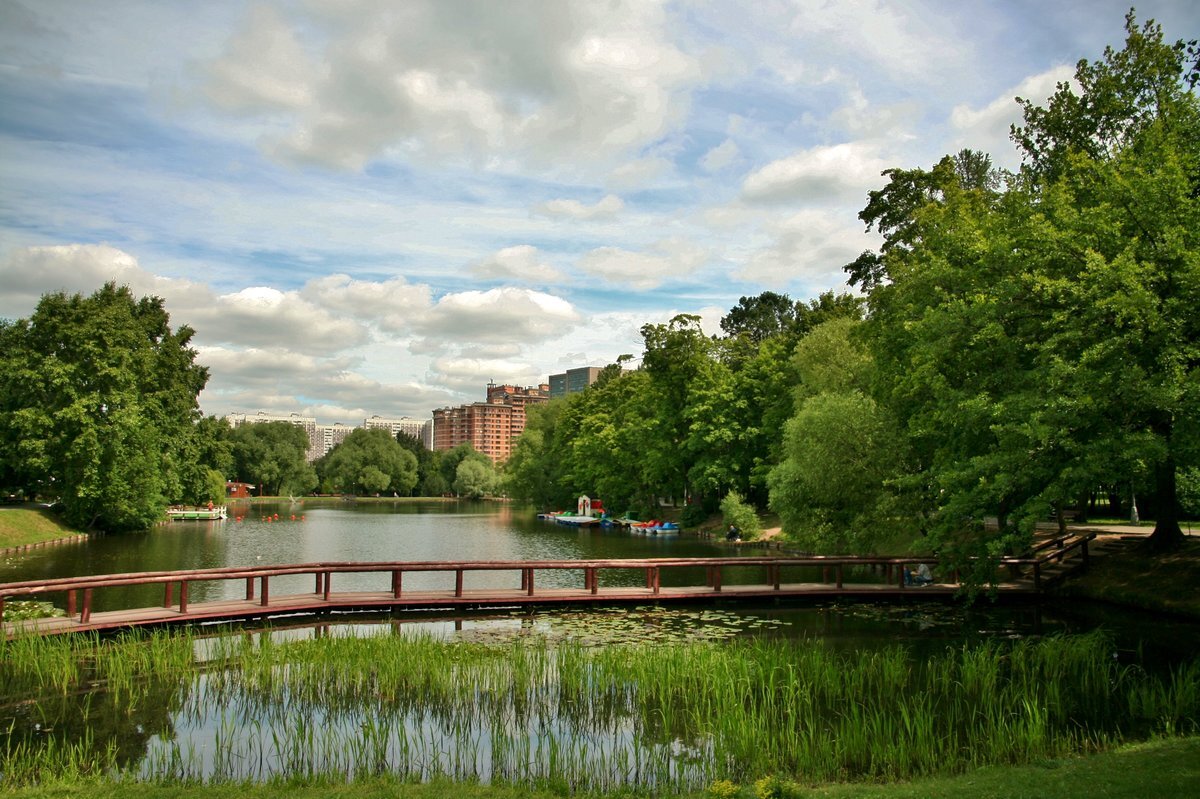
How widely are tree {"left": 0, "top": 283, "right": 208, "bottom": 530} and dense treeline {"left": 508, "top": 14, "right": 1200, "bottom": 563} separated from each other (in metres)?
38.2

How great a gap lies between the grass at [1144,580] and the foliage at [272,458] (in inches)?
4493

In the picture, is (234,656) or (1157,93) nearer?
(234,656)

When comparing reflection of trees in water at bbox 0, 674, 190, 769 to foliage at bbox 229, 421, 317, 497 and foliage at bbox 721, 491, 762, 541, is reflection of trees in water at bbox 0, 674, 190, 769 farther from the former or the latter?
foliage at bbox 229, 421, 317, 497

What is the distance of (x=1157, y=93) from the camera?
23.5 meters

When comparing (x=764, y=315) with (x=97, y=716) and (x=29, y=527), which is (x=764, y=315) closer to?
(x=29, y=527)

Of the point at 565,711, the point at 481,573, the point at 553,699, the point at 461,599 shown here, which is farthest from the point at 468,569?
the point at 565,711

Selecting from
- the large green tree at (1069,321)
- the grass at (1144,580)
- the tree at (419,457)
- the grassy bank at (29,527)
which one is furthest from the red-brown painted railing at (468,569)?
the tree at (419,457)

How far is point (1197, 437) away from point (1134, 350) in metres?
2.28

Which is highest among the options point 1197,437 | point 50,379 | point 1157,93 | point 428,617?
point 1157,93

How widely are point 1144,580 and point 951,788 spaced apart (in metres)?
18.5

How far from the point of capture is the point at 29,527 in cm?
4428

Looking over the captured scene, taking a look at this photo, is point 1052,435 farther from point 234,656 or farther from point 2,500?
point 2,500

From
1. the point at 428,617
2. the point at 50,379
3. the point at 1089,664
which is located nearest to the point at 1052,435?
the point at 1089,664

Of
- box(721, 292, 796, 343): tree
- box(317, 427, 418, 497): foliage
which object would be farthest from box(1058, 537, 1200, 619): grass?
box(317, 427, 418, 497): foliage
